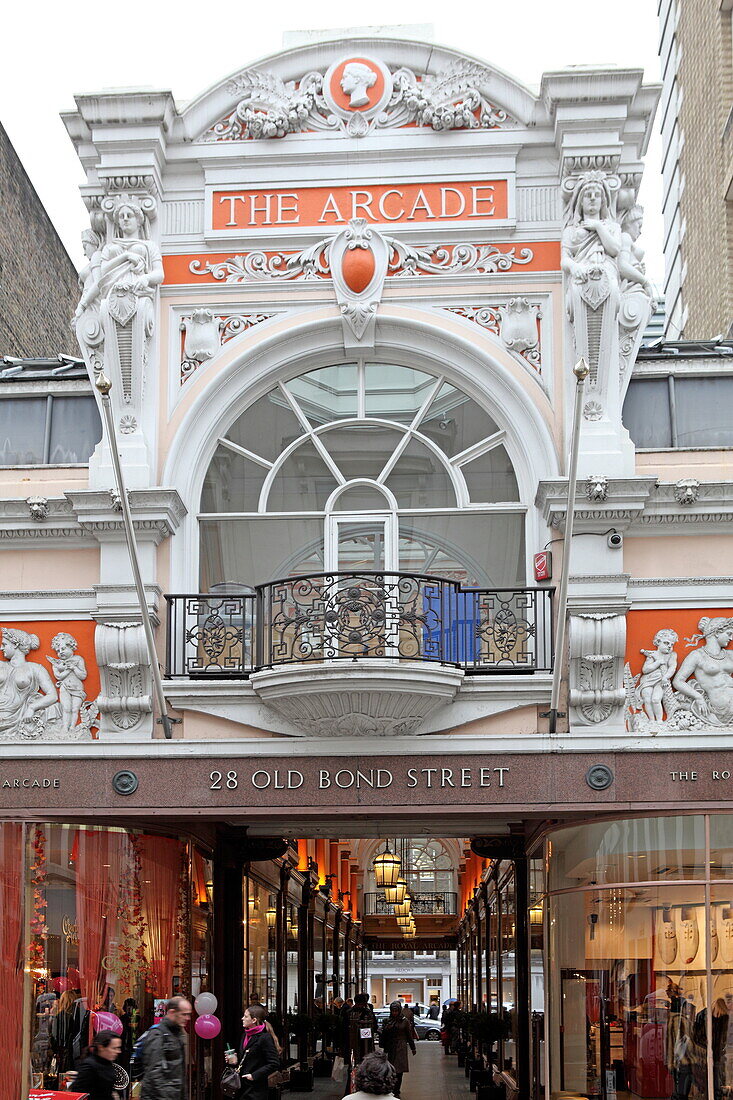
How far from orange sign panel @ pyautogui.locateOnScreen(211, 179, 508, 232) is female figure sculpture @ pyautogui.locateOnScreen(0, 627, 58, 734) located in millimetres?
5413

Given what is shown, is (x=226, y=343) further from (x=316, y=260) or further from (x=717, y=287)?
(x=717, y=287)

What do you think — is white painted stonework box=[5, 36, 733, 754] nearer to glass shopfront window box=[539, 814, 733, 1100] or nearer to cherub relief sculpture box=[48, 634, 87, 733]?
cherub relief sculpture box=[48, 634, 87, 733]

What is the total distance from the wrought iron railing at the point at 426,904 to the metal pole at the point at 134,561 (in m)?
39.1

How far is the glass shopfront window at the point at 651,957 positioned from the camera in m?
14.5

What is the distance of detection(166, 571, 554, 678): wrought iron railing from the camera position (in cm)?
1514

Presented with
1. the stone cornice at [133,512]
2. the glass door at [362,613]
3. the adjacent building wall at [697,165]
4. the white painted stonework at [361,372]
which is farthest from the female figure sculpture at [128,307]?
the adjacent building wall at [697,165]

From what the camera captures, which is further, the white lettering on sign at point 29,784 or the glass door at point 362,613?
the white lettering on sign at point 29,784

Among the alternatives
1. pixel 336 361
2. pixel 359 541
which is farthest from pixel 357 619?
pixel 336 361

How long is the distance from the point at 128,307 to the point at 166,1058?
8611 mm

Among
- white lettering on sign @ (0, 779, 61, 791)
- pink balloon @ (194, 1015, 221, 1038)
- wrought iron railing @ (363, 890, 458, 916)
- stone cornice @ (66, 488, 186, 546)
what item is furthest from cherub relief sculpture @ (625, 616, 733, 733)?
wrought iron railing @ (363, 890, 458, 916)

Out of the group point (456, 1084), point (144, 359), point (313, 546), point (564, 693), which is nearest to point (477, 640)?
point (564, 693)

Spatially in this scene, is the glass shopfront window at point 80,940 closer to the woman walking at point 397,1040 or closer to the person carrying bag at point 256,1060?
the person carrying bag at point 256,1060

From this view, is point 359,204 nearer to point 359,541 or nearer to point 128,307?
point 128,307

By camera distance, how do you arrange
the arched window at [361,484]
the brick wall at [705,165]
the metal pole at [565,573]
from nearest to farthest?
the metal pole at [565,573] < the arched window at [361,484] < the brick wall at [705,165]
